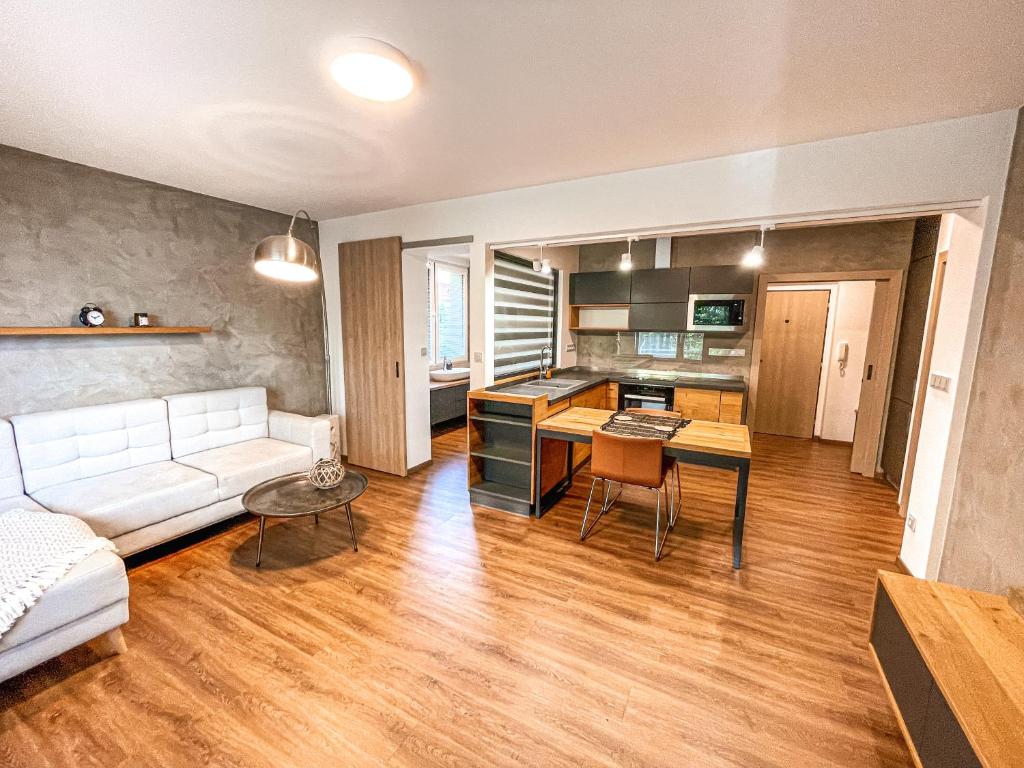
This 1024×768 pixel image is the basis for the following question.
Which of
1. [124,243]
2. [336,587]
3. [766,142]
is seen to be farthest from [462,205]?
[336,587]

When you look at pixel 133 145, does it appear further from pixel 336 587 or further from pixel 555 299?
pixel 555 299

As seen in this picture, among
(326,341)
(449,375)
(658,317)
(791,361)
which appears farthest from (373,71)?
(791,361)

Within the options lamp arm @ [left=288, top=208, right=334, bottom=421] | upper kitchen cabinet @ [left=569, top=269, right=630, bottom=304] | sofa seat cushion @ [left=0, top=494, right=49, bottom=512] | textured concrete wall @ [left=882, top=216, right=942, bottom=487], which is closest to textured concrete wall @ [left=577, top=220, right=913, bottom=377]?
textured concrete wall @ [left=882, top=216, right=942, bottom=487]

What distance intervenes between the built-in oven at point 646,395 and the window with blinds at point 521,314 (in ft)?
3.53

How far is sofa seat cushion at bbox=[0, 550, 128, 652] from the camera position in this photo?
1.58 meters

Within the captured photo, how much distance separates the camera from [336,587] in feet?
7.64

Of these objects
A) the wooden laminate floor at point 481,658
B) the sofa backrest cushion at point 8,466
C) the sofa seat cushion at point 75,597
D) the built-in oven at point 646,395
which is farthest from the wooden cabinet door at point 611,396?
the sofa backrest cushion at point 8,466

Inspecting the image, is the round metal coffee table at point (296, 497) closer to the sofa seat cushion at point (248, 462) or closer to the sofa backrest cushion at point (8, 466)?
the sofa seat cushion at point (248, 462)

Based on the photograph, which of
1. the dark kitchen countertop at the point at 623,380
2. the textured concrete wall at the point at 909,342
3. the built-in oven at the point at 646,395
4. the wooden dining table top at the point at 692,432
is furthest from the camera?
the built-in oven at the point at 646,395

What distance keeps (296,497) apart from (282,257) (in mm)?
1463

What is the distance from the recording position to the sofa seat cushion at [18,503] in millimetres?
2256

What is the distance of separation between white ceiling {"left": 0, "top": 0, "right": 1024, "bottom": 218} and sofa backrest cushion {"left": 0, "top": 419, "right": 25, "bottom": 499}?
5.50 feet

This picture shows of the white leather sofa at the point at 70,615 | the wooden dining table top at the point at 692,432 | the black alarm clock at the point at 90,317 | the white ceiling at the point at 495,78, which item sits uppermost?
the white ceiling at the point at 495,78

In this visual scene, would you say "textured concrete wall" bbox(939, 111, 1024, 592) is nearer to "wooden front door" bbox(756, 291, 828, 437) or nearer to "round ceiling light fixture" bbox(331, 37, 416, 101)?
"round ceiling light fixture" bbox(331, 37, 416, 101)
